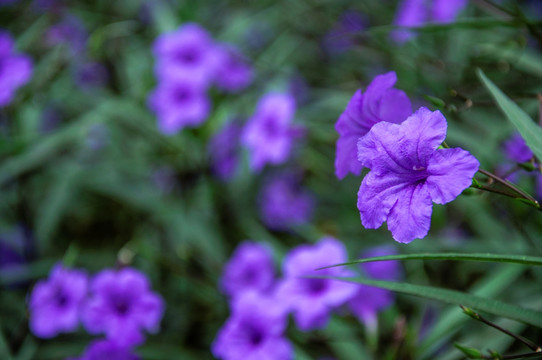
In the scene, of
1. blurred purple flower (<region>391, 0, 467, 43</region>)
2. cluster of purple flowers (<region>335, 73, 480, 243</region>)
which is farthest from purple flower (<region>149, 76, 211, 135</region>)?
cluster of purple flowers (<region>335, 73, 480, 243</region>)

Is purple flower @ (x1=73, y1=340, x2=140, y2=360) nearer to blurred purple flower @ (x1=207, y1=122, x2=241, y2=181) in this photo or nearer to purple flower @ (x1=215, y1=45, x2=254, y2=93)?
blurred purple flower @ (x1=207, y1=122, x2=241, y2=181)

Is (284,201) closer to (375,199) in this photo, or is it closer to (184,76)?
(184,76)

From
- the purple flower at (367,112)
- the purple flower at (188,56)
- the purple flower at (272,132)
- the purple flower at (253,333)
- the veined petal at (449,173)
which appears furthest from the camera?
the purple flower at (188,56)

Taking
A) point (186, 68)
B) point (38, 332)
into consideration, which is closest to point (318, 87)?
point (186, 68)

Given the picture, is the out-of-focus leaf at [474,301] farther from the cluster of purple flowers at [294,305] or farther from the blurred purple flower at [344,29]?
the blurred purple flower at [344,29]

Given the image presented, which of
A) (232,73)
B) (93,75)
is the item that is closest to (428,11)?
(232,73)

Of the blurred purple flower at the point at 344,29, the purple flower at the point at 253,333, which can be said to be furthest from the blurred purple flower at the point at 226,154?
the purple flower at the point at 253,333

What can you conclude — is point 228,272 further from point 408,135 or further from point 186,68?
point 408,135

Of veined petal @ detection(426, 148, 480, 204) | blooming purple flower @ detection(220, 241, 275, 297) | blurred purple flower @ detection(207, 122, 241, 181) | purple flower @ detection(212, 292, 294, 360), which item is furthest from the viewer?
blurred purple flower @ detection(207, 122, 241, 181)
